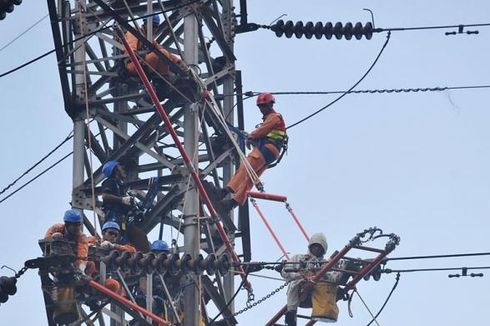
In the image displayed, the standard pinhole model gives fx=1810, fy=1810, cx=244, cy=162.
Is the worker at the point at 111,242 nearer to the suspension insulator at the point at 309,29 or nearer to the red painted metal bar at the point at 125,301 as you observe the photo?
the red painted metal bar at the point at 125,301

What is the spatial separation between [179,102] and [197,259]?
258cm

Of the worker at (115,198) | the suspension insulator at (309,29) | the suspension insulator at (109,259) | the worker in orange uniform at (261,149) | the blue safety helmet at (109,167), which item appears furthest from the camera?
the suspension insulator at (309,29)

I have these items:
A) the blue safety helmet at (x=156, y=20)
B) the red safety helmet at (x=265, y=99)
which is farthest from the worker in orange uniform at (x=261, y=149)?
the blue safety helmet at (x=156, y=20)

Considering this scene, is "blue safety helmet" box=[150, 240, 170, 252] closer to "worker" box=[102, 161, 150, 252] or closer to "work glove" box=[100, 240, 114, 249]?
"worker" box=[102, 161, 150, 252]

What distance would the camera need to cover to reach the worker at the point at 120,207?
22797 millimetres

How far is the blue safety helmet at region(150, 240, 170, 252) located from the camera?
23.8 meters

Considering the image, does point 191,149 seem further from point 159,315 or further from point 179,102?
point 159,315

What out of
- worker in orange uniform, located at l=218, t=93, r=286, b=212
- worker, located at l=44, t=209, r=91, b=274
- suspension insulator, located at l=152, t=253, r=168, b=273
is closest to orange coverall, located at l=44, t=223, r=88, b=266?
worker, located at l=44, t=209, r=91, b=274

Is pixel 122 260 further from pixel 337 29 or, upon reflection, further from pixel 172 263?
pixel 337 29

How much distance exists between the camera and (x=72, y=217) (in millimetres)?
21344

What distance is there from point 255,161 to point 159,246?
1719 millimetres

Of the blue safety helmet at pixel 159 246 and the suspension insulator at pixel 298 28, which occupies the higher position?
the suspension insulator at pixel 298 28

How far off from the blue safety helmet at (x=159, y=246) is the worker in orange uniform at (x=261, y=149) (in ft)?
3.58

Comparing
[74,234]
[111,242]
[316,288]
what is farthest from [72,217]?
[316,288]
